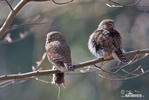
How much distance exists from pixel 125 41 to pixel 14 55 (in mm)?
3589

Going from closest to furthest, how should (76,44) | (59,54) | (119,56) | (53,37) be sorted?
1. (119,56)
2. (59,54)
3. (53,37)
4. (76,44)

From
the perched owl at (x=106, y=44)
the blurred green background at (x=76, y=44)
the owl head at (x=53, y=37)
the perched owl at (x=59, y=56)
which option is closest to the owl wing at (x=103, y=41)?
the perched owl at (x=106, y=44)

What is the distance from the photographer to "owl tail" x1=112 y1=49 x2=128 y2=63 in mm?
3924

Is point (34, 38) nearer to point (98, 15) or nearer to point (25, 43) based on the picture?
point (25, 43)

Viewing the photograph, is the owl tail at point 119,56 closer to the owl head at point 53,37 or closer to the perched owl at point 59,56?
the perched owl at point 59,56

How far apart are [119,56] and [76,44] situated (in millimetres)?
5667

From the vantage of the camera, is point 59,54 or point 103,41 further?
point 103,41

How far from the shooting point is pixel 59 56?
4020 mm

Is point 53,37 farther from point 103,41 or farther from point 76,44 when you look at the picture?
point 76,44

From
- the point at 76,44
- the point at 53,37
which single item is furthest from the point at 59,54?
the point at 76,44

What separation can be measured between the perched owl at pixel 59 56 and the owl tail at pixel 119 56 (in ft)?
1.60

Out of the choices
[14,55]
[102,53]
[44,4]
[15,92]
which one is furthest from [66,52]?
[14,55]

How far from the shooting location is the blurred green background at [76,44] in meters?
8.88

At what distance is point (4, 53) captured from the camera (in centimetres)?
1034
